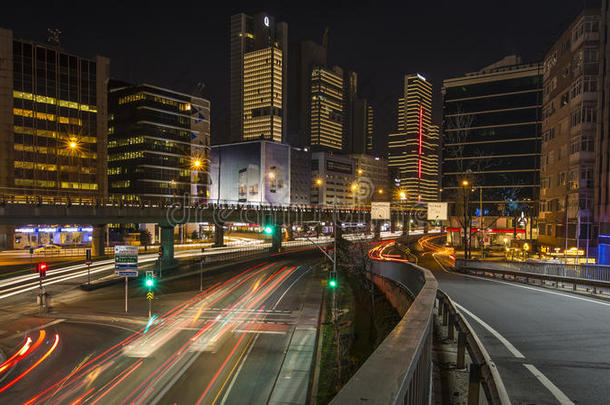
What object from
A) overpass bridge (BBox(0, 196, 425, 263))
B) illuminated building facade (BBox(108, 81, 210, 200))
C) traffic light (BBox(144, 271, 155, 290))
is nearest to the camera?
traffic light (BBox(144, 271, 155, 290))

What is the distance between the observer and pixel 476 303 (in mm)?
15258

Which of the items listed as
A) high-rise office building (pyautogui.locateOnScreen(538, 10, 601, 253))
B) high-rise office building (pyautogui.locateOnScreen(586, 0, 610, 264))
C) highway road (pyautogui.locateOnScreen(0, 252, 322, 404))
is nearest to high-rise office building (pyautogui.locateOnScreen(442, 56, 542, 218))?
high-rise office building (pyautogui.locateOnScreen(538, 10, 601, 253))

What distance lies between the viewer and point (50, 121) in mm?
88562

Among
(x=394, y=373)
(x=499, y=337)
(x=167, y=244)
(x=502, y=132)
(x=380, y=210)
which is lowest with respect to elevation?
(x=167, y=244)

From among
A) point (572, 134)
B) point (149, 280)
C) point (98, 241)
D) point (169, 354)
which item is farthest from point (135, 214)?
point (572, 134)

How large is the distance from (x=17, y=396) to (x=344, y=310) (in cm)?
2529

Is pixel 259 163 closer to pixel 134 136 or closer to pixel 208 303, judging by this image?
pixel 134 136

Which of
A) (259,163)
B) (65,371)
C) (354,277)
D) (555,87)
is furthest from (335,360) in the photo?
(259,163)

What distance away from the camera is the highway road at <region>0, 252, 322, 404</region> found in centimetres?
1693

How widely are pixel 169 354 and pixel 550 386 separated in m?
19.3

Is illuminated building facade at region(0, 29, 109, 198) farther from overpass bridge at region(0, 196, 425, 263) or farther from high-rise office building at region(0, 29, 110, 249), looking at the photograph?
overpass bridge at region(0, 196, 425, 263)

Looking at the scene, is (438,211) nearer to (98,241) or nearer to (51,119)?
(98,241)

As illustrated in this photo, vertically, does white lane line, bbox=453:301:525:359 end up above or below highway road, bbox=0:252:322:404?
above

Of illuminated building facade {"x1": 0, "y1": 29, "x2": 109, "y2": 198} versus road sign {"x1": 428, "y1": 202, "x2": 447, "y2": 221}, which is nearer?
road sign {"x1": 428, "y1": 202, "x2": 447, "y2": 221}
